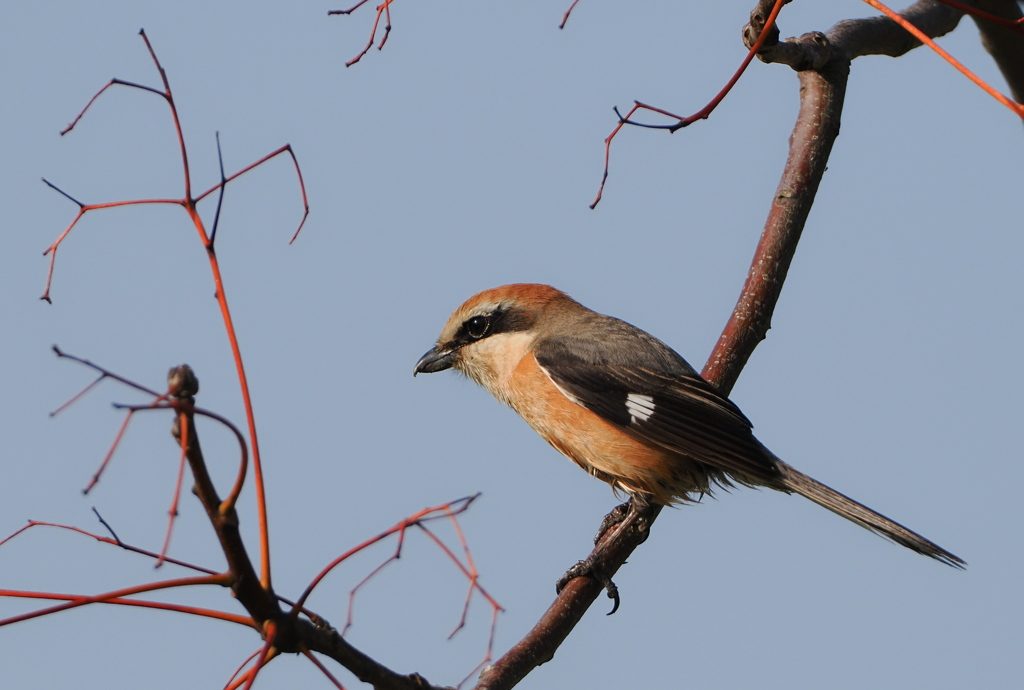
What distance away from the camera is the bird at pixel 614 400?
437cm

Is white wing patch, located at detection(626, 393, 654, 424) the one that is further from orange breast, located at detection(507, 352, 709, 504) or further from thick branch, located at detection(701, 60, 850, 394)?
thick branch, located at detection(701, 60, 850, 394)

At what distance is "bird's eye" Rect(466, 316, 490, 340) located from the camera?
17.0ft

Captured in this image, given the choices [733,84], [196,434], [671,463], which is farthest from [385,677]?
[671,463]

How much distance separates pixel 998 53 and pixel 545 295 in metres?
2.32

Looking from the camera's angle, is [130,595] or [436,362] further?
[436,362]

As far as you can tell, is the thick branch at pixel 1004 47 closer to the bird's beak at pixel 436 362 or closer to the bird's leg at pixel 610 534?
the bird's leg at pixel 610 534

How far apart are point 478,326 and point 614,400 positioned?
88cm

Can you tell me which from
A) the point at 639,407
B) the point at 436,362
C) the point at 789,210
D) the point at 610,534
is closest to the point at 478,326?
the point at 436,362

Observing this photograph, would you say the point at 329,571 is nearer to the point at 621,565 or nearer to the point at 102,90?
the point at 102,90

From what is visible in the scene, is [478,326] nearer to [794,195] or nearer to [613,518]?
[613,518]

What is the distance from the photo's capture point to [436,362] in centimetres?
525

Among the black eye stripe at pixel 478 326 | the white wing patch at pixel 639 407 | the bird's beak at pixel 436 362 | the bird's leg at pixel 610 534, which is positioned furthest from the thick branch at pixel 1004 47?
the bird's beak at pixel 436 362

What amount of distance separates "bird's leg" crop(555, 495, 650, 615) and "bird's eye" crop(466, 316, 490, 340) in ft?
3.67

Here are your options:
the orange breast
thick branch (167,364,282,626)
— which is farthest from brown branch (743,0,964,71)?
thick branch (167,364,282,626)
